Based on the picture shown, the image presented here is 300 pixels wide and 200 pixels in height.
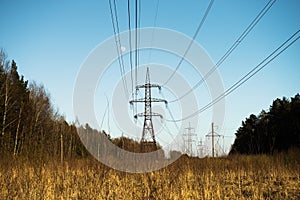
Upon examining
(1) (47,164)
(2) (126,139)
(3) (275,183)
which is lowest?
(3) (275,183)

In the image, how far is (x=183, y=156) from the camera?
7.60 m

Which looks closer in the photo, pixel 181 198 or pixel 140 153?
pixel 181 198

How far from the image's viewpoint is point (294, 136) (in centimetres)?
2356

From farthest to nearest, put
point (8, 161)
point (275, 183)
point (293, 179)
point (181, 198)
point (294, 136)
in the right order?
point (294, 136) → point (293, 179) → point (275, 183) → point (8, 161) → point (181, 198)

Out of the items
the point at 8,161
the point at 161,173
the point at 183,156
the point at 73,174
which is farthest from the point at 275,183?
the point at 8,161

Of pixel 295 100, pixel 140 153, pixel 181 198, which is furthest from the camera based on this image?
pixel 295 100

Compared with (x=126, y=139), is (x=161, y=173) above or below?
below

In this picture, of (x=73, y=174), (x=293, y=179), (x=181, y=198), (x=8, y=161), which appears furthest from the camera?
(x=293, y=179)

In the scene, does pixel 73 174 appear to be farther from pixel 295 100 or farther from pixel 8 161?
pixel 295 100

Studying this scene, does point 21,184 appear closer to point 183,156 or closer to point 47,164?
point 47,164

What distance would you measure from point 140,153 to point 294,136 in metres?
20.8

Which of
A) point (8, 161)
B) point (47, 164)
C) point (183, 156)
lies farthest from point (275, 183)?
point (8, 161)

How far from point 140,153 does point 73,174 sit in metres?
1.43

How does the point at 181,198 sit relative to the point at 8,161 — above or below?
below
